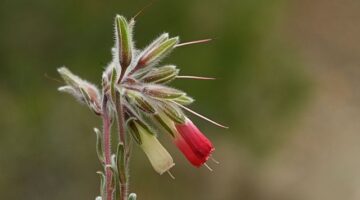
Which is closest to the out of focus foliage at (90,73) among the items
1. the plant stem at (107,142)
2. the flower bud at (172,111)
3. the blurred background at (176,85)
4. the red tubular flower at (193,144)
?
the blurred background at (176,85)

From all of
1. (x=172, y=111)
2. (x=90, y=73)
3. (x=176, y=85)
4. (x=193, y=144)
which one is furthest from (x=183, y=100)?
(x=176, y=85)

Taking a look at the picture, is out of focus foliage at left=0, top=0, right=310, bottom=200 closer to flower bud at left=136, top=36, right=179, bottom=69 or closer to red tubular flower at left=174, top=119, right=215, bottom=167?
red tubular flower at left=174, top=119, right=215, bottom=167

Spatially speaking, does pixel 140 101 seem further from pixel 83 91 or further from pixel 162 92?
pixel 83 91

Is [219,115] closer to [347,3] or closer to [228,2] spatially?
[228,2]

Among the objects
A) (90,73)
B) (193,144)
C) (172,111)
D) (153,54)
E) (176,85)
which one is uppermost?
(90,73)

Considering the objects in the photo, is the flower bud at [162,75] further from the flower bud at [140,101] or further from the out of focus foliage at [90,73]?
the out of focus foliage at [90,73]

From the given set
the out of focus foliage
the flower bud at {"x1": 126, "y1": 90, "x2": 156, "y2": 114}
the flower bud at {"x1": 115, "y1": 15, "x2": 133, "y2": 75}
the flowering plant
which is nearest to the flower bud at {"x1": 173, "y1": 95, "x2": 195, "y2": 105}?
the flowering plant
